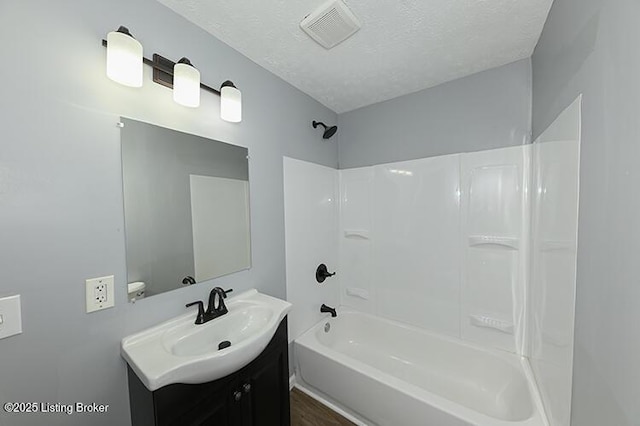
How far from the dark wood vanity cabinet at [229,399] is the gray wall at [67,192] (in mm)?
203

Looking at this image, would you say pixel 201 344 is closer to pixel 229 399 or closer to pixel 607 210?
pixel 229 399

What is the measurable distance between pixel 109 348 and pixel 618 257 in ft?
5.79

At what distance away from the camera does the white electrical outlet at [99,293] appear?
34.8 inches

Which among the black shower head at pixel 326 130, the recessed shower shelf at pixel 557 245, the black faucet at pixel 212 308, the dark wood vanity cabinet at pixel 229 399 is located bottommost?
the dark wood vanity cabinet at pixel 229 399

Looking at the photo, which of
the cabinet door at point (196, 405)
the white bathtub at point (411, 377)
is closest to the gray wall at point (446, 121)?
the white bathtub at point (411, 377)

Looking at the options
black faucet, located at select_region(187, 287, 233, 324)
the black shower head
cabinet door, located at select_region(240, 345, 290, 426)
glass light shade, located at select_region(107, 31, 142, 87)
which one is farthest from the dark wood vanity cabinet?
the black shower head

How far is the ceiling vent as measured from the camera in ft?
3.69

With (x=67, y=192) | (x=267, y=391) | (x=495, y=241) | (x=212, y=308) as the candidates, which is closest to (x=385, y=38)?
(x=495, y=241)

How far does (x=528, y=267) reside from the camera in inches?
62.2

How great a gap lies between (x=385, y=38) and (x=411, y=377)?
2443mm

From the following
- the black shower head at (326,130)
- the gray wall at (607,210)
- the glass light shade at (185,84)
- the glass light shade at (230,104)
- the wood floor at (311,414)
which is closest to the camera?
the gray wall at (607,210)

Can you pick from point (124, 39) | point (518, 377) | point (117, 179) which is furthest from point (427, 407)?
point (124, 39)

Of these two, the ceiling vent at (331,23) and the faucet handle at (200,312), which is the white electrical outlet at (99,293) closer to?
the faucet handle at (200,312)

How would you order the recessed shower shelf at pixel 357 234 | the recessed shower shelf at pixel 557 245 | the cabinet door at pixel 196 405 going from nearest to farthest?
1. the cabinet door at pixel 196 405
2. the recessed shower shelf at pixel 557 245
3. the recessed shower shelf at pixel 357 234
